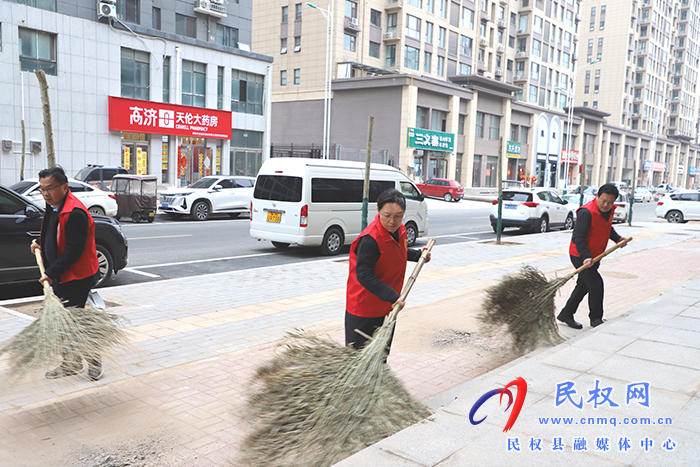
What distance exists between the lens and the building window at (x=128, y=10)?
93.9ft

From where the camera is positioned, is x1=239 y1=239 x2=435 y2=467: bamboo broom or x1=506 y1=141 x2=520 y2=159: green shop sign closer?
x1=239 y1=239 x2=435 y2=467: bamboo broom

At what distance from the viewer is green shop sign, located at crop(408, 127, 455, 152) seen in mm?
43625

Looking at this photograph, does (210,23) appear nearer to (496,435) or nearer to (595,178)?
(496,435)

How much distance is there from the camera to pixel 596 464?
3.18 metres

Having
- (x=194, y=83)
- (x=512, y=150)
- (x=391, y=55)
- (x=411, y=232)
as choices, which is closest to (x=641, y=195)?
(x=512, y=150)

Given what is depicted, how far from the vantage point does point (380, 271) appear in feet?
13.1

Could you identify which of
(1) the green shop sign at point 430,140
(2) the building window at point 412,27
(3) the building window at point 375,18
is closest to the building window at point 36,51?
(1) the green shop sign at point 430,140

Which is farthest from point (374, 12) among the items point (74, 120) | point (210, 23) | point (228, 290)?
point (228, 290)

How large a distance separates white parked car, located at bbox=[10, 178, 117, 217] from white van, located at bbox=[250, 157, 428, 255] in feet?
21.0

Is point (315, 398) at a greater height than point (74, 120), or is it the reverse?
point (74, 120)

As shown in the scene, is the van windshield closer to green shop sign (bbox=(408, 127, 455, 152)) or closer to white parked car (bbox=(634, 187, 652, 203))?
green shop sign (bbox=(408, 127, 455, 152))

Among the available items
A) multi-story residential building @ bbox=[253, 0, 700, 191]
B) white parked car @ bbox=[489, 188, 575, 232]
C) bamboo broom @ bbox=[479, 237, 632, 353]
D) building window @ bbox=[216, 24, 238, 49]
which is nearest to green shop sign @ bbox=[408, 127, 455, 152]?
multi-story residential building @ bbox=[253, 0, 700, 191]

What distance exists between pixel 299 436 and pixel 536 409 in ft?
5.52

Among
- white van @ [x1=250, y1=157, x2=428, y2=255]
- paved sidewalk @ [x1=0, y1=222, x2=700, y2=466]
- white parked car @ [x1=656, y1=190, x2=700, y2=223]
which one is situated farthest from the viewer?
white parked car @ [x1=656, y1=190, x2=700, y2=223]
